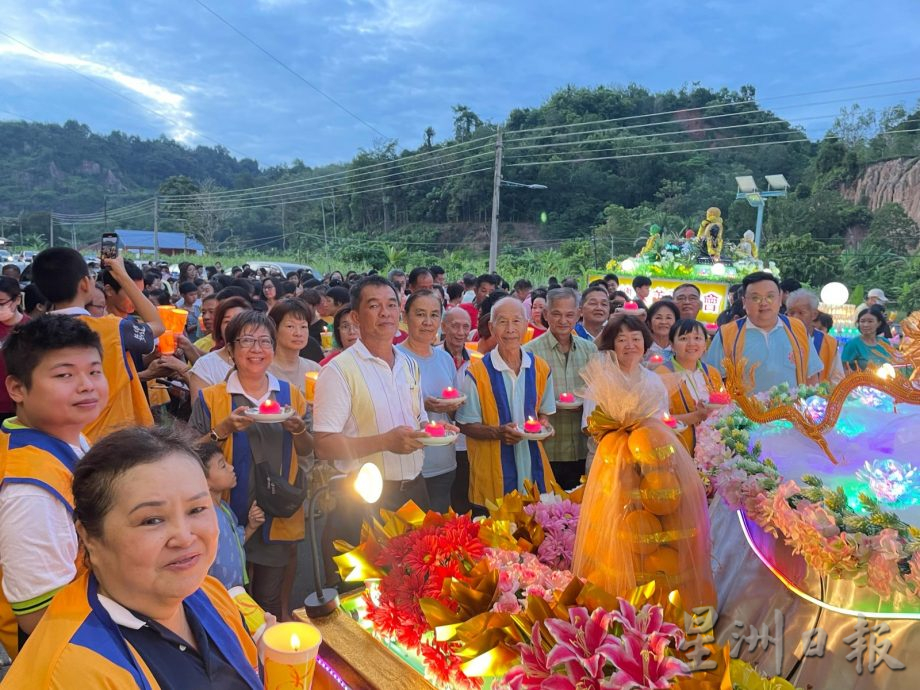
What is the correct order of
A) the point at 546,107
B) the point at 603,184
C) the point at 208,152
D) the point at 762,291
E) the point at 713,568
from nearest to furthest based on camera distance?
the point at 713,568 → the point at 762,291 → the point at 603,184 → the point at 546,107 → the point at 208,152

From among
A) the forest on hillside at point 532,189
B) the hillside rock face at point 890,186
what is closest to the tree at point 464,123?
the forest on hillside at point 532,189

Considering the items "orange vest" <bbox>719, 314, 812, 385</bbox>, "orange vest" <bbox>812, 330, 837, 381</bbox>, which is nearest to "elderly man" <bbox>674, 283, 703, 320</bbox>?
"orange vest" <bbox>812, 330, 837, 381</bbox>

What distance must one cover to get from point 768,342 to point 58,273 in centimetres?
443

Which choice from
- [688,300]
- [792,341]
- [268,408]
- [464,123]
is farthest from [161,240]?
[792,341]

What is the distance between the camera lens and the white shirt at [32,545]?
1.45 metres

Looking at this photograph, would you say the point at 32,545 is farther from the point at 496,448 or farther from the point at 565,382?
the point at 565,382

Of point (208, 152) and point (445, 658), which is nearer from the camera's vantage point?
point (445, 658)

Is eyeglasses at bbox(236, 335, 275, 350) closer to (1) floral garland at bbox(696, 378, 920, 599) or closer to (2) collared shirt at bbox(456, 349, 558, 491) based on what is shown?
(2) collared shirt at bbox(456, 349, 558, 491)

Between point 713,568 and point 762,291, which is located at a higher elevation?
point 762,291

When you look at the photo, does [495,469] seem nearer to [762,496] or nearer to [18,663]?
[762,496]

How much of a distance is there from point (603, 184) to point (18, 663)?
145 ft

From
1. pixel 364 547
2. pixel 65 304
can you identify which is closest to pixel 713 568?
pixel 364 547

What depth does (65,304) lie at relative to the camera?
3.09m

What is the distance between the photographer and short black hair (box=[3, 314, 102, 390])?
1797 millimetres
